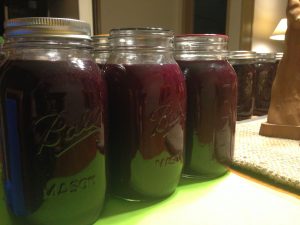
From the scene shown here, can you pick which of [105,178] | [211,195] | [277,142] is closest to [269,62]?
[277,142]

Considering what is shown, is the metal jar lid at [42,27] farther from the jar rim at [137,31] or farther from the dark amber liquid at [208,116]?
the dark amber liquid at [208,116]

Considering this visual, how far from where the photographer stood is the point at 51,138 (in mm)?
318

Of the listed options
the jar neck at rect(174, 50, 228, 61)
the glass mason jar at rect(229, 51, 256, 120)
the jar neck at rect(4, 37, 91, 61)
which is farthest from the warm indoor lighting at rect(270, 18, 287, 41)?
the jar neck at rect(4, 37, 91, 61)

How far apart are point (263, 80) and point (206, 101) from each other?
1.93ft

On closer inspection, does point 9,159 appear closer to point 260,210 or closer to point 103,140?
point 103,140

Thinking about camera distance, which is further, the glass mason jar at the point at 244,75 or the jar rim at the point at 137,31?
the glass mason jar at the point at 244,75

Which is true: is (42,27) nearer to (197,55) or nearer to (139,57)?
(139,57)

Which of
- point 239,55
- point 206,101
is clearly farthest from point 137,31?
point 239,55

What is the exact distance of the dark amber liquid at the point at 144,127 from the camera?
38 centimetres

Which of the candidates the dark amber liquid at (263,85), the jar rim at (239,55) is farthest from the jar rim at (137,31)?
the dark amber liquid at (263,85)

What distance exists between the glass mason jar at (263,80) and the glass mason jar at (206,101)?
507 millimetres

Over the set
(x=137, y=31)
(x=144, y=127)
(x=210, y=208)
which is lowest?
(x=210, y=208)

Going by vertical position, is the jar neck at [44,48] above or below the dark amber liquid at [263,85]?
above

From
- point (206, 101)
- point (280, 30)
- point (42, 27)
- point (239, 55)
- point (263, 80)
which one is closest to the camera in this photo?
point (42, 27)
